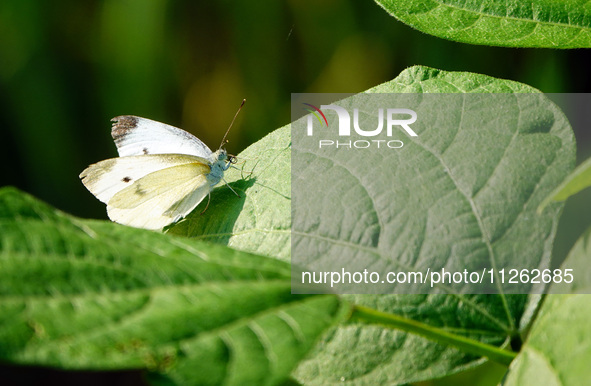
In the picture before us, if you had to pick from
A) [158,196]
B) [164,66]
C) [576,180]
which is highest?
[164,66]

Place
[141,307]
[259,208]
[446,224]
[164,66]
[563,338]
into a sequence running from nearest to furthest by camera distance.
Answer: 1. [141,307]
2. [563,338]
3. [446,224]
4. [259,208]
5. [164,66]

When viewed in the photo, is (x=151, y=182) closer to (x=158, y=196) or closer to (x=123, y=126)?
(x=158, y=196)

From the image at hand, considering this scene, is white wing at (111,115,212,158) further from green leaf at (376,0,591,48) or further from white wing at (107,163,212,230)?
green leaf at (376,0,591,48)

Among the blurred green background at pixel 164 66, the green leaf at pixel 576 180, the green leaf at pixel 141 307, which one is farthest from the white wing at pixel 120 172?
the blurred green background at pixel 164 66

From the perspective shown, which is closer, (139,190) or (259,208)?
(259,208)

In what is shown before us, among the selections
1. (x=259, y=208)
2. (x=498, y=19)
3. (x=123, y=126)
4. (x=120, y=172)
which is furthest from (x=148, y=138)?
(x=498, y=19)

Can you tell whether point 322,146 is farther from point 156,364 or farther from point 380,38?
point 380,38

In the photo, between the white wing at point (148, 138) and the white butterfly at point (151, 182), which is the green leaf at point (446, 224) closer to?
the white butterfly at point (151, 182)
